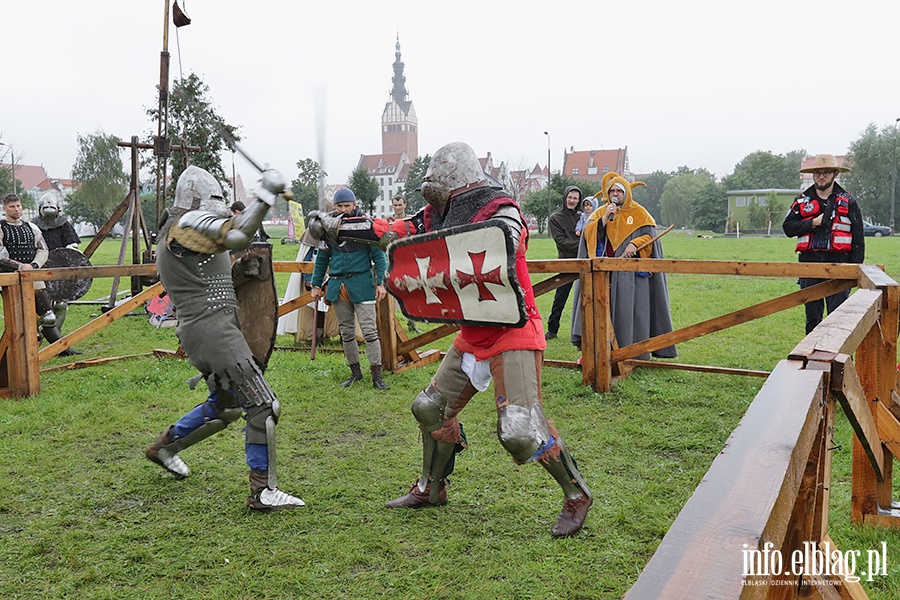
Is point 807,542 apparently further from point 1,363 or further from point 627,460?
point 1,363

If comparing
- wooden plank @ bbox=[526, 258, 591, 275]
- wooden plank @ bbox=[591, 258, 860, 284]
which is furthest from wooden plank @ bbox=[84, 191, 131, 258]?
wooden plank @ bbox=[591, 258, 860, 284]

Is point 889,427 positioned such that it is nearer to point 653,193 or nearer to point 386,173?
point 386,173

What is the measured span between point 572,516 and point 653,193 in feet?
306

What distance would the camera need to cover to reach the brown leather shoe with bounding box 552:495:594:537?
3236 mm

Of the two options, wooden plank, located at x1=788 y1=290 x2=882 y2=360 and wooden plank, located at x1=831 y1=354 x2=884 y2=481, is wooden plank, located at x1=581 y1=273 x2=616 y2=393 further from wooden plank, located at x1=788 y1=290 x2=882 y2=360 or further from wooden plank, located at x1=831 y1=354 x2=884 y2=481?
wooden plank, located at x1=831 y1=354 x2=884 y2=481

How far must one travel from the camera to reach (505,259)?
285cm

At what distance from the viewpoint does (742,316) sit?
16.4ft

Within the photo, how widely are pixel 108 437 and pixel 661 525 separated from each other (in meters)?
3.64

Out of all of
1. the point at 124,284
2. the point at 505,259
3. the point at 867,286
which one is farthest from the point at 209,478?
the point at 124,284

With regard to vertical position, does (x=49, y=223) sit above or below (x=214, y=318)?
above

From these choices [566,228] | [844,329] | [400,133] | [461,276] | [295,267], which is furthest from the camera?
[400,133]

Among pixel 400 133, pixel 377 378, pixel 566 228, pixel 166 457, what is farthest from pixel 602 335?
pixel 400 133

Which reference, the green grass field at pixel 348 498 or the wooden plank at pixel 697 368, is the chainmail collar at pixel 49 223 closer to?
the green grass field at pixel 348 498

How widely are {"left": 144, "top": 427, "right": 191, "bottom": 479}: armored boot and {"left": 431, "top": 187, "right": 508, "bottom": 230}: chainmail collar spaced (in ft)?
6.70
